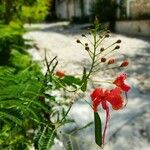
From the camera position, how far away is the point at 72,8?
4516 cm

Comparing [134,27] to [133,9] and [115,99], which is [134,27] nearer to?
[133,9]

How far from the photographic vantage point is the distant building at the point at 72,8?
1531 inches

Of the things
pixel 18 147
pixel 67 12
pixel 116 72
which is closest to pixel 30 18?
pixel 116 72

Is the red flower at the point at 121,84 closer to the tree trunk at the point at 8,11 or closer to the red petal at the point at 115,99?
the red petal at the point at 115,99

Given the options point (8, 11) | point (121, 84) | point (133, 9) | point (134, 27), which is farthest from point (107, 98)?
point (133, 9)

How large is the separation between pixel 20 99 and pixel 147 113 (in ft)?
19.8

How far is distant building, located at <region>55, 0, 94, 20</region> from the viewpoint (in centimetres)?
3888

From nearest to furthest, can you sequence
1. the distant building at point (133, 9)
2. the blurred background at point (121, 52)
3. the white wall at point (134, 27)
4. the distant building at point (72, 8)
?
the blurred background at point (121, 52) < the white wall at point (134, 27) < the distant building at point (133, 9) < the distant building at point (72, 8)

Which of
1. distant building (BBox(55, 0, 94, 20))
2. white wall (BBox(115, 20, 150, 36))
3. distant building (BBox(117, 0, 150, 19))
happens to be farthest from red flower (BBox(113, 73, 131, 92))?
distant building (BBox(55, 0, 94, 20))

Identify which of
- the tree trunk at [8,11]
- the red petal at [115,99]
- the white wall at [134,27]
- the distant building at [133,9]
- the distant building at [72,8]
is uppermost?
the red petal at [115,99]

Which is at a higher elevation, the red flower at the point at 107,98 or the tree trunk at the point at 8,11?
the red flower at the point at 107,98

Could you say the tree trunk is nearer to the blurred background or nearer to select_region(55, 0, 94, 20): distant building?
the blurred background

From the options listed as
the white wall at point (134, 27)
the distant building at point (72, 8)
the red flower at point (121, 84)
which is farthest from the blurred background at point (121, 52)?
the distant building at point (72, 8)

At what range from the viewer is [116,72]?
40.5 feet
